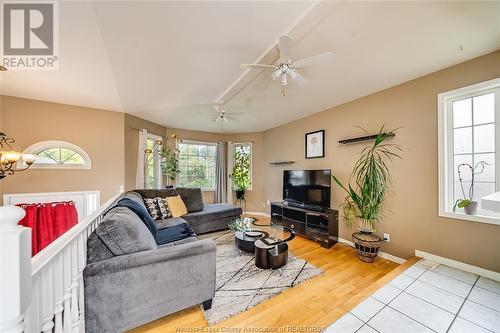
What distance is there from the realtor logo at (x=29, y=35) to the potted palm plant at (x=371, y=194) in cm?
371

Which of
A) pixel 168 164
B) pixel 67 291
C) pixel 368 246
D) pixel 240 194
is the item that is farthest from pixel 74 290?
pixel 240 194

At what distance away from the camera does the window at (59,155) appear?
3.05 m

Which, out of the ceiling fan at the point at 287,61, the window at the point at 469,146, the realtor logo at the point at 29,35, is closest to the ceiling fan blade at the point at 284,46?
the ceiling fan at the point at 287,61

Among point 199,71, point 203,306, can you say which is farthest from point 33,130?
point 203,306

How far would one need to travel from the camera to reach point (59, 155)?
3.23 m

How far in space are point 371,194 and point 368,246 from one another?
Result: 0.72 meters

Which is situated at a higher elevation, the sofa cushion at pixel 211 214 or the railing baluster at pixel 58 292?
the railing baluster at pixel 58 292

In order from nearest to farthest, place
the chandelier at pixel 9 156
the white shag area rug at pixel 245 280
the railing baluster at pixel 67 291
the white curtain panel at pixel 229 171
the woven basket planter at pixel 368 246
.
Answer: the railing baluster at pixel 67 291 → the white shag area rug at pixel 245 280 → the chandelier at pixel 9 156 → the woven basket planter at pixel 368 246 → the white curtain panel at pixel 229 171

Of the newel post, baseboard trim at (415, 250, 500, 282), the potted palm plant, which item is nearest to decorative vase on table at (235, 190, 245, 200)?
the potted palm plant

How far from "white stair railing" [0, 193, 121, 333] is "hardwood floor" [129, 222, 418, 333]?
76 centimetres

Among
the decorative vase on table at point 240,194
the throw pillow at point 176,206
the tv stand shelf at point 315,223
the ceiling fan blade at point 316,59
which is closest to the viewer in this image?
the ceiling fan blade at point 316,59

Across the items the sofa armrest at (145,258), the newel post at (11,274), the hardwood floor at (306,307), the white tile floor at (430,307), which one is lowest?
the hardwood floor at (306,307)

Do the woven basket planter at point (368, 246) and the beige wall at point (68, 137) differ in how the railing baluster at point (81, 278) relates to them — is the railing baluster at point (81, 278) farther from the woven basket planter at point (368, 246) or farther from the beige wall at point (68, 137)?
the woven basket planter at point (368, 246)

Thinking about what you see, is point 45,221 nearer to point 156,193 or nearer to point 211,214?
point 156,193
